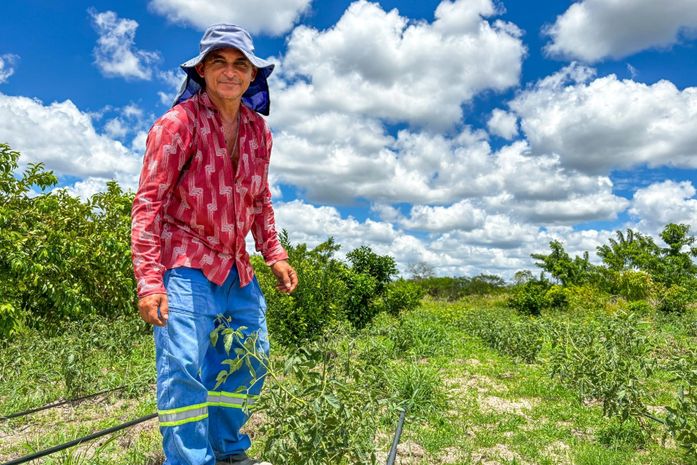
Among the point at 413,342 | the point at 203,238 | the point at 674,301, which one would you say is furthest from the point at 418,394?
the point at 674,301

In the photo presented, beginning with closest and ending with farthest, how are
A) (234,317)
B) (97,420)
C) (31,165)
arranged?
1. (234,317)
2. (97,420)
3. (31,165)

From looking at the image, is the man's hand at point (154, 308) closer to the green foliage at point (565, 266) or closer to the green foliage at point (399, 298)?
the green foliage at point (399, 298)

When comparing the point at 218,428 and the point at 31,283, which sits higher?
the point at 31,283

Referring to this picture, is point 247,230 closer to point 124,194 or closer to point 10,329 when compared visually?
point 10,329

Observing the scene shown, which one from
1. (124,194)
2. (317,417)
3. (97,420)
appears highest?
(124,194)

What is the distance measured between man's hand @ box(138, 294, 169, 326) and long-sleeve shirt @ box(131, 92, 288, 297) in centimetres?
2

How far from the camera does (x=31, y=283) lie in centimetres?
841

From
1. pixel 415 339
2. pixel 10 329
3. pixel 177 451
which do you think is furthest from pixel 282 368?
pixel 415 339

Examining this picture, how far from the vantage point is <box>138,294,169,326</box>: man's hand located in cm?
205

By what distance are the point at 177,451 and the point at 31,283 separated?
7.48m

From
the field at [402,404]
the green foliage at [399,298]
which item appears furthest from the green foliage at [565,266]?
the field at [402,404]

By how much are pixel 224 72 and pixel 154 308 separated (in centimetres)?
99

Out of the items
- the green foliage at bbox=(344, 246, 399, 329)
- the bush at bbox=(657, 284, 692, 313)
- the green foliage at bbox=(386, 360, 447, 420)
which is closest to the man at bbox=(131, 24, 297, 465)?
the green foliage at bbox=(386, 360, 447, 420)

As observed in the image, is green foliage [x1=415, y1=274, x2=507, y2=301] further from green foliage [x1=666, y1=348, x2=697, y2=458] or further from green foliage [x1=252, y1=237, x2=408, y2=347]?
green foliage [x1=666, y1=348, x2=697, y2=458]
